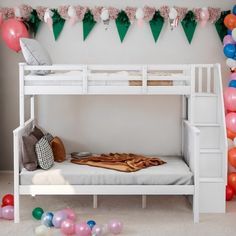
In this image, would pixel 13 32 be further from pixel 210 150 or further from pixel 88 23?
pixel 210 150

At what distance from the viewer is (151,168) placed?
4.15 metres

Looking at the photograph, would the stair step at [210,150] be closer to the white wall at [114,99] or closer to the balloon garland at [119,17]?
the white wall at [114,99]

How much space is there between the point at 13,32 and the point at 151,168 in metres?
1.96

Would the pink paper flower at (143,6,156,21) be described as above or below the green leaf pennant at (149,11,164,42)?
above

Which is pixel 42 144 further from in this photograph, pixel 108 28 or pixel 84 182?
pixel 108 28

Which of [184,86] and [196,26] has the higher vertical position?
[196,26]

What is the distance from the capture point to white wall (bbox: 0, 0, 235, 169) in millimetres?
5191

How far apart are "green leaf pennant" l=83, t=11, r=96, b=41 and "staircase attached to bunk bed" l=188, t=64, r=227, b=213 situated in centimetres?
147

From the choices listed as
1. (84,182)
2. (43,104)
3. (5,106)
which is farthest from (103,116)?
(84,182)

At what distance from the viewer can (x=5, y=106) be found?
5371 millimetres

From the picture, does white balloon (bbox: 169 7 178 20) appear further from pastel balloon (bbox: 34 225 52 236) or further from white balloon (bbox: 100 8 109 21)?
pastel balloon (bbox: 34 225 52 236)

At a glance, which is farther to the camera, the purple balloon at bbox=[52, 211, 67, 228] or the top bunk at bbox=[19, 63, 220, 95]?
the top bunk at bbox=[19, 63, 220, 95]

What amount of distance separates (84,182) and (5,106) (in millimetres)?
1818

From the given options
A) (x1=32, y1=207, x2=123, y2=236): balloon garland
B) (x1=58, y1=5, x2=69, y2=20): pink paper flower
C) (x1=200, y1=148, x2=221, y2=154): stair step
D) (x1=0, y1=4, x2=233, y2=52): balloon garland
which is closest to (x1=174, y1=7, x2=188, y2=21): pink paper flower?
(x1=0, y1=4, x2=233, y2=52): balloon garland
